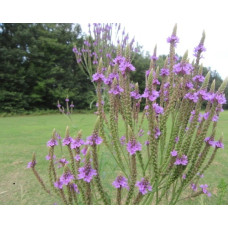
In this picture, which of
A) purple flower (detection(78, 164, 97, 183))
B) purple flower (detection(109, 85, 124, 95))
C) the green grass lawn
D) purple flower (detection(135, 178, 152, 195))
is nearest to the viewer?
purple flower (detection(78, 164, 97, 183))

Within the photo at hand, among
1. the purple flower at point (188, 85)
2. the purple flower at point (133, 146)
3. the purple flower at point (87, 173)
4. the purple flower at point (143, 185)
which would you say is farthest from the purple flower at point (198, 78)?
the purple flower at point (87, 173)

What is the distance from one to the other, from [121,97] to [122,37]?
6.59ft

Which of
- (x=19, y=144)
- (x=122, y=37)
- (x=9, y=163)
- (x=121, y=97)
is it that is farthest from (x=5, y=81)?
(x=121, y=97)

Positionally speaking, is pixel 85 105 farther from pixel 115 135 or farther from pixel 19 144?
pixel 115 135

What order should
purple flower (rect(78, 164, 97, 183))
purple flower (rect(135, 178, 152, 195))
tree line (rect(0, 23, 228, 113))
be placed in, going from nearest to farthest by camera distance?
1. purple flower (rect(78, 164, 97, 183))
2. purple flower (rect(135, 178, 152, 195))
3. tree line (rect(0, 23, 228, 113))

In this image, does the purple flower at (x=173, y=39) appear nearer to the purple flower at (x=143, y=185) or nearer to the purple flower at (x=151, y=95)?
the purple flower at (x=151, y=95)

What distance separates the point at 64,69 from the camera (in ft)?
63.6

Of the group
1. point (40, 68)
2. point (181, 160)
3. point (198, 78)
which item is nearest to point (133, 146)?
point (181, 160)

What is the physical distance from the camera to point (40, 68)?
1795cm

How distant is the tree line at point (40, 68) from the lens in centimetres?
1630

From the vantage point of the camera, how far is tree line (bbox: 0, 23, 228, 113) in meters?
16.3

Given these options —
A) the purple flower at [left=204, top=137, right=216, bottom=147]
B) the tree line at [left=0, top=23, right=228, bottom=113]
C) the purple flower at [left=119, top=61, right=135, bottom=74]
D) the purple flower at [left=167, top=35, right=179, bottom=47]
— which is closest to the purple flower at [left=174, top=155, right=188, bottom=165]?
the purple flower at [left=204, top=137, right=216, bottom=147]

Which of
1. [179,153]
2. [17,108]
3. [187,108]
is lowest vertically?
[17,108]

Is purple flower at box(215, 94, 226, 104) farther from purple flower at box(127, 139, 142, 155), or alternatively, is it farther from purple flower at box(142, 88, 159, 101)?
purple flower at box(127, 139, 142, 155)
